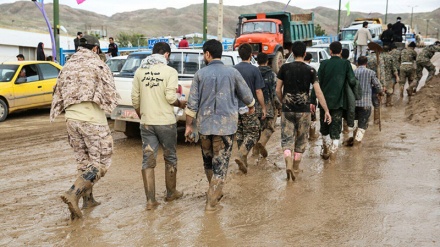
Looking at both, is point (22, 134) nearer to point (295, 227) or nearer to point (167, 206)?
point (167, 206)

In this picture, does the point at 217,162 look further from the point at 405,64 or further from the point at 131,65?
the point at 405,64

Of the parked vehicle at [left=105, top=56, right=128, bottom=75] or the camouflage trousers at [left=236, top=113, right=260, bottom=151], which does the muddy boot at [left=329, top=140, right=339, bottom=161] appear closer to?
the camouflage trousers at [left=236, top=113, right=260, bottom=151]

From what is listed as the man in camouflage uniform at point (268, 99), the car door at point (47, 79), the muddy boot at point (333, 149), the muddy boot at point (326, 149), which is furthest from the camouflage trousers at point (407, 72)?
the car door at point (47, 79)

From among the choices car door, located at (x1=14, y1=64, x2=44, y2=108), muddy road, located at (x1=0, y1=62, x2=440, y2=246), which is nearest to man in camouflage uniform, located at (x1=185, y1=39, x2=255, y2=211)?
muddy road, located at (x1=0, y1=62, x2=440, y2=246)

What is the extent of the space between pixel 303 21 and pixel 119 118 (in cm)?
2212

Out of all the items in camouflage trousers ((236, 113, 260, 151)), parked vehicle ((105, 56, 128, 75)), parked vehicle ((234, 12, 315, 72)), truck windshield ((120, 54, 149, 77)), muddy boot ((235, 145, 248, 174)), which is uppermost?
parked vehicle ((234, 12, 315, 72))

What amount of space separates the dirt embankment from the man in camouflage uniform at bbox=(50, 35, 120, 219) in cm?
859

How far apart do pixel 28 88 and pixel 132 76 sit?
4579 mm

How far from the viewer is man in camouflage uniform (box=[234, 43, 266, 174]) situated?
7070mm

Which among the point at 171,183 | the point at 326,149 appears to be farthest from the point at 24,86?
the point at 171,183

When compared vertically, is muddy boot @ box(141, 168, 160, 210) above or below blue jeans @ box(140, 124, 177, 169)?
below

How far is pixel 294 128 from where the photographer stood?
717 cm

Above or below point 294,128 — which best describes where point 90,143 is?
above

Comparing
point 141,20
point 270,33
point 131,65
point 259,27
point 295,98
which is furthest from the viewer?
point 141,20
